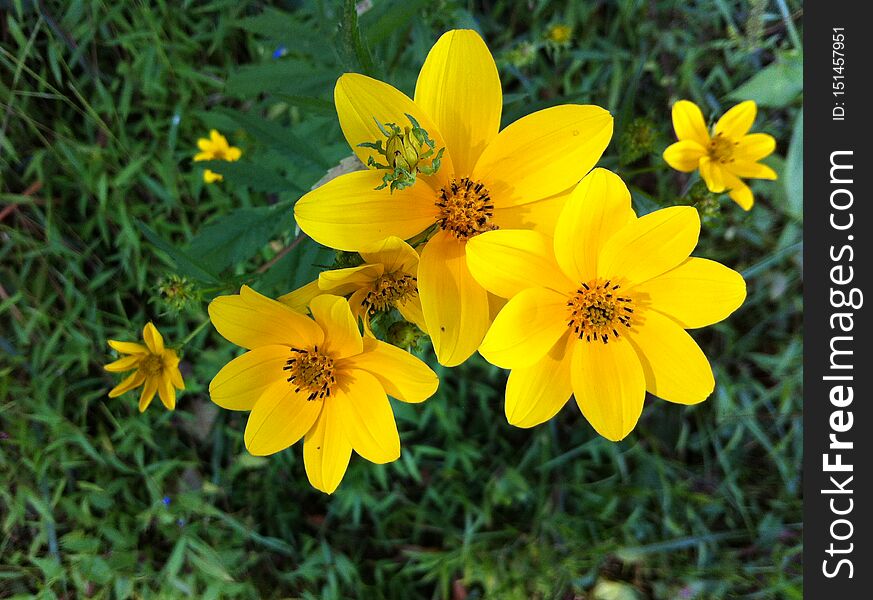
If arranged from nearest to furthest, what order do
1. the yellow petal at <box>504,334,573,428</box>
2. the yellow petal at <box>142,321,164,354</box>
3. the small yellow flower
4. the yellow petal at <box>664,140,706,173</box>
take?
A: the yellow petal at <box>504,334,573,428</box> < the yellow petal at <box>142,321,164,354</box> < the yellow petal at <box>664,140,706,173</box> < the small yellow flower

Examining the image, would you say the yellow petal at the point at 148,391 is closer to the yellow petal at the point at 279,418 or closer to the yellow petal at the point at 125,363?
the yellow petal at the point at 125,363

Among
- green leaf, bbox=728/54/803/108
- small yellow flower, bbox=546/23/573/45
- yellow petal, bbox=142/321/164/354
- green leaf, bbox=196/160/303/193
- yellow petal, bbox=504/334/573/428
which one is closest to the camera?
yellow petal, bbox=504/334/573/428

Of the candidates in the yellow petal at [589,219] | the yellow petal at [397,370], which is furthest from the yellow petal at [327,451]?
the yellow petal at [589,219]

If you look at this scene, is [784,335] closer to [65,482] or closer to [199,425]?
[199,425]

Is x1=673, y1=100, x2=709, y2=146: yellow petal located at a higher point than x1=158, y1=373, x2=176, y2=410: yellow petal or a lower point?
higher

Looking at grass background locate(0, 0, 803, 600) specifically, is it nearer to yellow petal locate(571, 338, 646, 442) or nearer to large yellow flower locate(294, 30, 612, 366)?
yellow petal locate(571, 338, 646, 442)

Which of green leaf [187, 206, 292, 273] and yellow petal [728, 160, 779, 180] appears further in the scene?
yellow petal [728, 160, 779, 180]

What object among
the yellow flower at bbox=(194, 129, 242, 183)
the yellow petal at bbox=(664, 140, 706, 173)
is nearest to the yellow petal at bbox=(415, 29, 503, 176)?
the yellow petal at bbox=(664, 140, 706, 173)
